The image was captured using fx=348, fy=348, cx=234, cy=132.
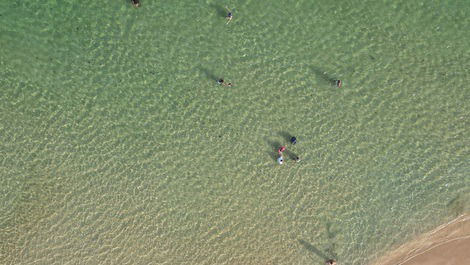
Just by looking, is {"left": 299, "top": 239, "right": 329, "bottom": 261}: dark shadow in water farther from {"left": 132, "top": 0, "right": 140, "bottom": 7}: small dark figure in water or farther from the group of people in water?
{"left": 132, "top": 0, "right": 140, "bottom": 7}: small dark figure in water

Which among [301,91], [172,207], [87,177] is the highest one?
[301,91]

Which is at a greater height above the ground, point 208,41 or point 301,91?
point 208,41

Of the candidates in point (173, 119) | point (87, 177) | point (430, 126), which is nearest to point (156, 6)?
point (173, 119)

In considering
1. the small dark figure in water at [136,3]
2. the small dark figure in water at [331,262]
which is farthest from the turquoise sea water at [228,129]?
the small dark figure in water at [136,3]

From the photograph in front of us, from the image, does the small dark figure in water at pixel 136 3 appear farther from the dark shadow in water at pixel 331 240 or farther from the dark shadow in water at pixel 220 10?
the dark shadow in water at pixel 331 240

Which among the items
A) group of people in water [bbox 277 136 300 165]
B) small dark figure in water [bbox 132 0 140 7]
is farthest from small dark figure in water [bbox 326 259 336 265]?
small dark figure in water [bbox 132 0 140 7]

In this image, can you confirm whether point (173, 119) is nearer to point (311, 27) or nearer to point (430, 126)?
point (311, 27)
